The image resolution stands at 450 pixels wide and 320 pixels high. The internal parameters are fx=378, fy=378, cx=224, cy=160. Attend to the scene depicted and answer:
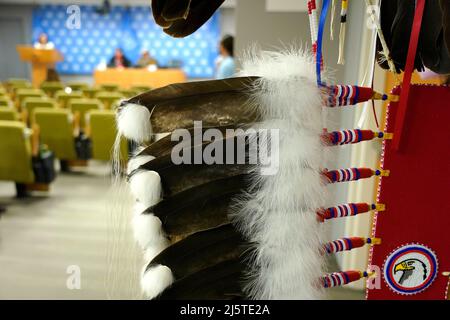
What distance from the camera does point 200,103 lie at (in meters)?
0.59

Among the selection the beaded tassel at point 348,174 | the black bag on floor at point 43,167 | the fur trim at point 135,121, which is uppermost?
the fur trim at point 135,121

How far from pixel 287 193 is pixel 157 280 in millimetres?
261

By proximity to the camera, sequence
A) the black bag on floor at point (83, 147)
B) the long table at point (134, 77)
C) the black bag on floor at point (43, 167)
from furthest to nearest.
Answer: the long table at point (134, 77) → the black bag on floor at point (83, 147) → the black bag on floor at point (43, 167)

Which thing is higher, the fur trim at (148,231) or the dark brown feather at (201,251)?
the fur trim at (148,231)

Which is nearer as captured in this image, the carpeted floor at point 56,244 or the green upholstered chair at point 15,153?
the carpeted floor at point 56,244

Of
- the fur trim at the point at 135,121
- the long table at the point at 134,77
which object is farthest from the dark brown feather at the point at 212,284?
the long table at the point at 134,77

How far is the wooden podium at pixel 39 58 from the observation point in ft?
31.2

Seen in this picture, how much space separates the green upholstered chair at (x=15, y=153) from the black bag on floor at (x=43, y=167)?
0.21 feet

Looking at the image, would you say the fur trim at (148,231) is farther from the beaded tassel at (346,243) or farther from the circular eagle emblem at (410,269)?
the circular eagle emblem at (410,269)

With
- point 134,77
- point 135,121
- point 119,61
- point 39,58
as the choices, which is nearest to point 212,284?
point 135,121

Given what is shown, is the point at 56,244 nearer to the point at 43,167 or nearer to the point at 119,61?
the point at 43,167

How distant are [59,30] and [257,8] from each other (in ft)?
35.7

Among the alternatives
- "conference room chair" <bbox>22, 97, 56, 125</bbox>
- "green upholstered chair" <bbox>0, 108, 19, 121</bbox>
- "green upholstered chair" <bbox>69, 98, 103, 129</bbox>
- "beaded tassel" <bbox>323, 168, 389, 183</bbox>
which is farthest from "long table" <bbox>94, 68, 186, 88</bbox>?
"beaded tassel" <bbox>323, 168, 389, 183</bbox>
